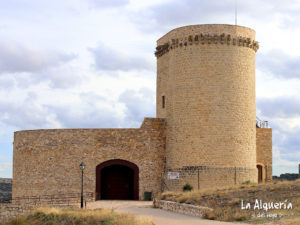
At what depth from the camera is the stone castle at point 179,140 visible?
102ft

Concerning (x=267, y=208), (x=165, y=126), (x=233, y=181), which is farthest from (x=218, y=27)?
(x=267, y=208)

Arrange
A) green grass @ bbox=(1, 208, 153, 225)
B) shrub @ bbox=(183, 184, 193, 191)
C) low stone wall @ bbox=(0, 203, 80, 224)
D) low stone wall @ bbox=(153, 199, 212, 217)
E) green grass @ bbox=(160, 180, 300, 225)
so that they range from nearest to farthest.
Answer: green grass @ bbox=(160, 180, 300, 225), green grass @ bbox=(1, 208, 153, 225), low stone wall @ bbox=(153, 199, 212, 217), low stone wall @ bbox=(0, 203, 80, 224), shrub @ bbox=(183, 184, 193, 191)

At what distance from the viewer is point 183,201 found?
25.1 meters

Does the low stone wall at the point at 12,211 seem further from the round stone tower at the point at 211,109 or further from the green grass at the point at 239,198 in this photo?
the round stone tower at the point at 211,109

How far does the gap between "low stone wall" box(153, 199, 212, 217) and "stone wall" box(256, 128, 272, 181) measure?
11746 millimetres

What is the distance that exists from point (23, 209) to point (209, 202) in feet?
39.4

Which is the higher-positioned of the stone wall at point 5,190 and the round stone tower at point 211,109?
the round stone tower at point 211,109

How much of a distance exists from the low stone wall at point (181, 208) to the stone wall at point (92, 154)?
5.38m

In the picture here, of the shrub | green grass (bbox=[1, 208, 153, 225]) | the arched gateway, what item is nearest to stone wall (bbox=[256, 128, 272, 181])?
the shrub

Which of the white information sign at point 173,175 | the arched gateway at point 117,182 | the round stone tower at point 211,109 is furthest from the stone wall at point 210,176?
the arched gateway at point 117,182

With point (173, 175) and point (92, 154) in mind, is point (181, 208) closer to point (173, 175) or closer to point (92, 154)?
point (173, 175)

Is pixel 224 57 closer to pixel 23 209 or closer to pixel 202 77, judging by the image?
pixel 202 77

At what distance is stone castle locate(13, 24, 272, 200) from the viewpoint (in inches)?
1223

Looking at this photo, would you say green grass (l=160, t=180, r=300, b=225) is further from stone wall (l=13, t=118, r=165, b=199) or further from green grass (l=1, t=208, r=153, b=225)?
stone wall (l=13, t=118, r=165, b=199)
